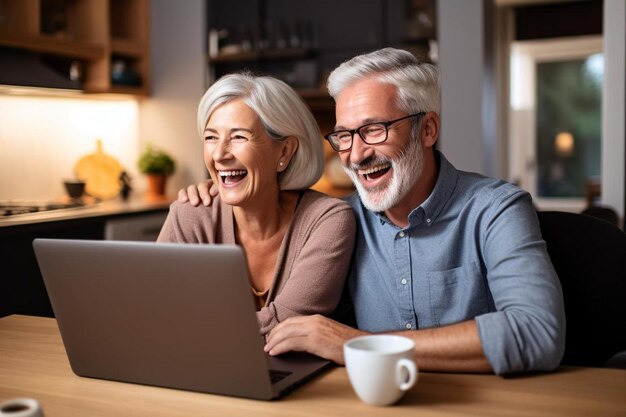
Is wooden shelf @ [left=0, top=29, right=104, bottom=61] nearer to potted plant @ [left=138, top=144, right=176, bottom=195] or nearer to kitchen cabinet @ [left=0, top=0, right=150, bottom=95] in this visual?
kitchen cabinet @ [left=0, top=0, right=150, bottom=95]

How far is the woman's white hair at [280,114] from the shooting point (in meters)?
1.76

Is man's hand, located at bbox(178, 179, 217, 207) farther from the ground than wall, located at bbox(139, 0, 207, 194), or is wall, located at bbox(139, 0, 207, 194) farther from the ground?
wall, located at bbox(139, 0, 207, 194)

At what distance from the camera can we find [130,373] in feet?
4.02

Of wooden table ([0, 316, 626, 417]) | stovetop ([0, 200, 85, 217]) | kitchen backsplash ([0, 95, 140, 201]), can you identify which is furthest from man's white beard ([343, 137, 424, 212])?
kitchen backsplash ([0, 95, 140, 201])

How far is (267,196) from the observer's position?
1.82 metres

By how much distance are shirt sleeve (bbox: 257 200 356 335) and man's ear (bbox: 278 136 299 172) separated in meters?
0.17

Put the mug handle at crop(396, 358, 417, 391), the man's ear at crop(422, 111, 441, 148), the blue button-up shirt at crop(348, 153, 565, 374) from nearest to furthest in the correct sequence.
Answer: the mug handle at crop(396, 358, 417, 391) → the blue button-up shirt at crop(348, 153, 565, 374) → the man's ear at crop(422, 111, 441, 148)

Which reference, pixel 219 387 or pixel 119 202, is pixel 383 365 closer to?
pixel 219 387

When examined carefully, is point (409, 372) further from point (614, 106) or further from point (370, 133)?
point (614, 106)

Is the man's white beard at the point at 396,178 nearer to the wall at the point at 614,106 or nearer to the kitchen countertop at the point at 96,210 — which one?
the kitchen countertop at the point at 96,210

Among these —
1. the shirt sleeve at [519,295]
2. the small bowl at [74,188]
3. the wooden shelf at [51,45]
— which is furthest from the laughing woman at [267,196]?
the small bowl at [74,188]

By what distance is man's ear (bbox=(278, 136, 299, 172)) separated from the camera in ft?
6.05

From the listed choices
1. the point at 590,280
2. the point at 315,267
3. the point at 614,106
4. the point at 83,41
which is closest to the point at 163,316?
the point at 315,267

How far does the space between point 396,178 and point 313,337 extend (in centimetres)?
A: 48
